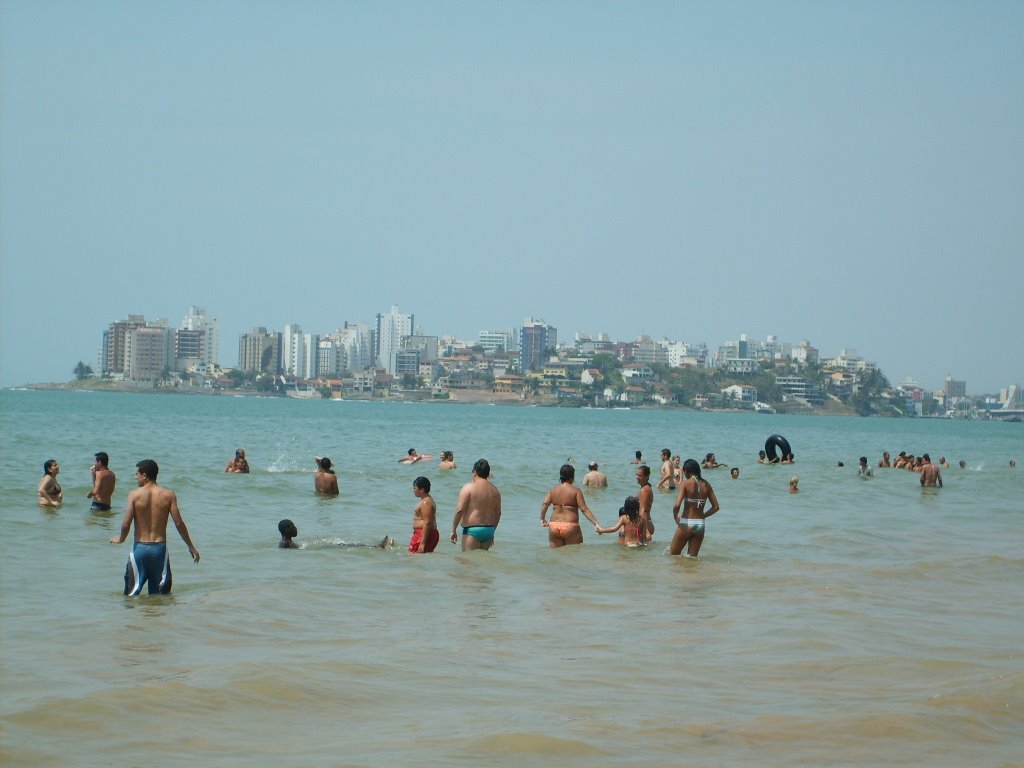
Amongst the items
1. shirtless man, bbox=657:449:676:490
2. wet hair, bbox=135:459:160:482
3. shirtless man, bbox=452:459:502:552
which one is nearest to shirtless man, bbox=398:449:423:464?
shirtless man, bbox=657:449:676:490

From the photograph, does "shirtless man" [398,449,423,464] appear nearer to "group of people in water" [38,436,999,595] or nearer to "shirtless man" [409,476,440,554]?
"group of people in water" [38,436,999,595]

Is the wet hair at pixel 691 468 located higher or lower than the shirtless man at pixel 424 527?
higher

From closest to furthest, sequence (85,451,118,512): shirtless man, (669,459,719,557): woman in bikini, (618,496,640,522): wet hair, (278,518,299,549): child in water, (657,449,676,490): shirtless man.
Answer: (669,459,719,557): woman in bikini < (278,518,299,549): child in water < (618,496,640,522): wet hair < (85,451,118,512): shirtless man < (657,449,676,490): shirtless man

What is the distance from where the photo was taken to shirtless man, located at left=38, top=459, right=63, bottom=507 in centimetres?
1848

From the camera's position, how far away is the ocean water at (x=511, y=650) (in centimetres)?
641

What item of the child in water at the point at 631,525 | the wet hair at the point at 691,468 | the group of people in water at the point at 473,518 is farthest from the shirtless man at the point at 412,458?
the wet hair at the point at 691,468

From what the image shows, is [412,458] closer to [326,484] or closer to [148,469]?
[326,484]

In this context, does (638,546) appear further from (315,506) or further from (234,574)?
(315,506)

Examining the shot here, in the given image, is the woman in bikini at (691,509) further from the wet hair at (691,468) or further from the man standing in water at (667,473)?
the man standing in water at (667,473)

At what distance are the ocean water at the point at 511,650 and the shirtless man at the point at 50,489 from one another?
1.73ft

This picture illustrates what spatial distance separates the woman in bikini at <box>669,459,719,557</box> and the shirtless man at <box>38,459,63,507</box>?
10647mm

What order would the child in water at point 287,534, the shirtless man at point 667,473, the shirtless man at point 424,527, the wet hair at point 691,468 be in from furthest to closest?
the shirtless man at point 667,473
the child in water at point 287,534
the shirtless man at point 424,527
the wet hair at point 691,468

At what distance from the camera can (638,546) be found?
49.0 feet

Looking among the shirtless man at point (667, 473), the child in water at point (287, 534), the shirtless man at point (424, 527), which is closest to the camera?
the shirtless man at point (424, 527)
